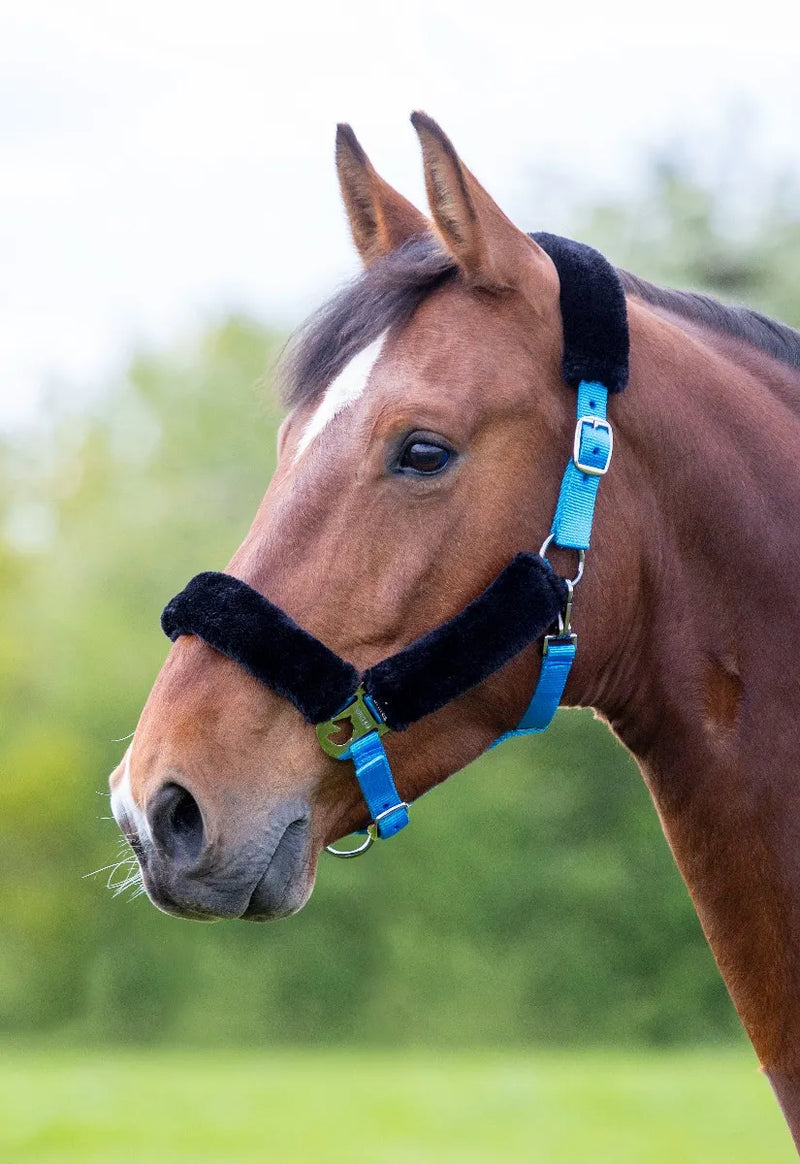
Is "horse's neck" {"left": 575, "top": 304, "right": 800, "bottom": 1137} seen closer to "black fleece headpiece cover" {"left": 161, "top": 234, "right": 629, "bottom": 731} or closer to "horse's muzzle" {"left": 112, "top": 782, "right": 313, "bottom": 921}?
"black fleece headpiece cover" {"left": 161, "top": 234, "right": 629, "bottom": 731}

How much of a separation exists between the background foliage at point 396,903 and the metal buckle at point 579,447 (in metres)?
17.2

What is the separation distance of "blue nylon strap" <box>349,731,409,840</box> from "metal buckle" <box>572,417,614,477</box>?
0.71m

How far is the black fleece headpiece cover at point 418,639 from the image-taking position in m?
2.59

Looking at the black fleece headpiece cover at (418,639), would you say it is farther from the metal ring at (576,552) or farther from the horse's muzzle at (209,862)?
the horse's muzzle at (209,862)

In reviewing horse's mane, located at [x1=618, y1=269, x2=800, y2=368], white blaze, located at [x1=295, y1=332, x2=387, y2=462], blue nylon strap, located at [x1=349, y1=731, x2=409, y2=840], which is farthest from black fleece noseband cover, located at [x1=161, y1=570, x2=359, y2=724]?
horse's mane, located at [x1=618, y1=269, x2=800, y2=368]

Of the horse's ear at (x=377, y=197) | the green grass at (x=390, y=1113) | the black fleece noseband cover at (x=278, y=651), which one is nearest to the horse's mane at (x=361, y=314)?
the horse's ear at (x=377, y=197)

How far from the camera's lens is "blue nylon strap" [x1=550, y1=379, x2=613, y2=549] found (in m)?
2.72

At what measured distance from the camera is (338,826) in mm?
2738

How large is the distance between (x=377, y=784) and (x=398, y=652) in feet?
0.92

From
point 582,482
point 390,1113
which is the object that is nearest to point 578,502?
point 582,482

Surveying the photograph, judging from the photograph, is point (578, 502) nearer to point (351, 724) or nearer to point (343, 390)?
point (343, 390)

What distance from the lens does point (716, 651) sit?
283cm

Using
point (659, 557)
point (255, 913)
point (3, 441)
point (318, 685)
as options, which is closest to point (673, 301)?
point (659, 557)

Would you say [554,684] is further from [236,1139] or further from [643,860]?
[643,860]
